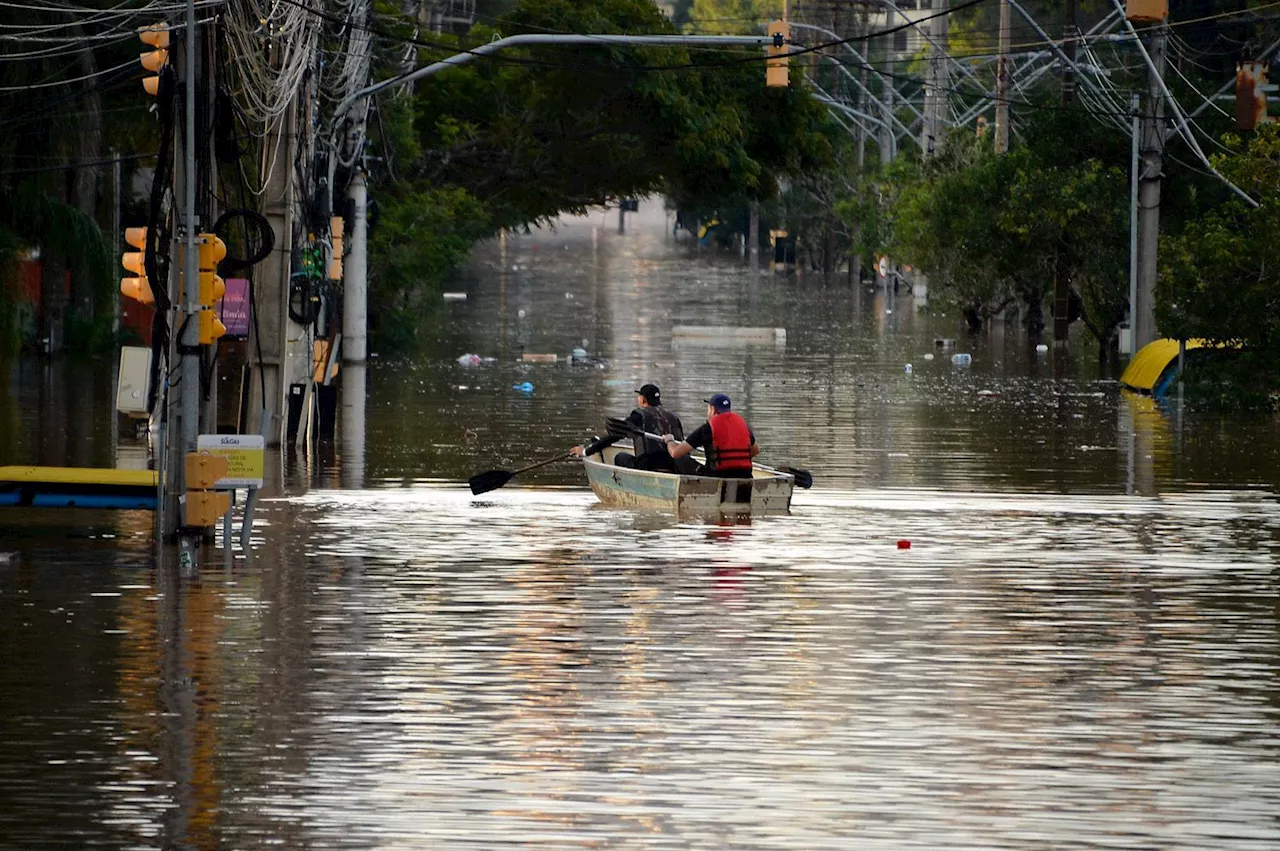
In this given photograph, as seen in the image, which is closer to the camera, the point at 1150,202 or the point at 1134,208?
the point at 1150,202

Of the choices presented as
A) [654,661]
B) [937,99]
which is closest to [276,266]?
[654,661]

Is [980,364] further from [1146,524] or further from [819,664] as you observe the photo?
[819,664]

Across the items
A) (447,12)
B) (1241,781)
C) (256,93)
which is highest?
(447,12)

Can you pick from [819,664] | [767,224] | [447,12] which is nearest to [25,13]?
[819,664]

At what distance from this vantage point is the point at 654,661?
1541cm

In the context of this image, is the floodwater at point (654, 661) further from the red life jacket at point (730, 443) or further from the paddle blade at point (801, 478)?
the red life jacket at point (730, 443)

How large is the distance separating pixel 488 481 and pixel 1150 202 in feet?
87.7

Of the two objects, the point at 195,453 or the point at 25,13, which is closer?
the point at 195,453

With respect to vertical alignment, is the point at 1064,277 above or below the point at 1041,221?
below

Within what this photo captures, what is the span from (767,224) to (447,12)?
73545mm

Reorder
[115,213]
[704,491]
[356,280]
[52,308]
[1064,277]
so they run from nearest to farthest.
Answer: [704,491], [356,280], [115,213], [52,308], [1064,277]

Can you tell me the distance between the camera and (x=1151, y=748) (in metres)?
12.8

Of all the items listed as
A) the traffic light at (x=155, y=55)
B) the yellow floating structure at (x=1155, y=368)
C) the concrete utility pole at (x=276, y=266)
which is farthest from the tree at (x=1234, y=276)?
the traffic light at (x=155, y=55)

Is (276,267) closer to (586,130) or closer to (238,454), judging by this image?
(238,454)
